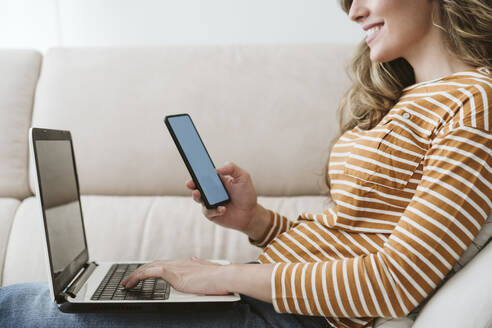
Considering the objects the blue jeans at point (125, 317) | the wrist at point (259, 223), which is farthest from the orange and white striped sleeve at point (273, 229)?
the blue jeans at point (125, 317)

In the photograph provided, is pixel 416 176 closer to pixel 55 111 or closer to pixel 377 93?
Answer: pixel 377 93

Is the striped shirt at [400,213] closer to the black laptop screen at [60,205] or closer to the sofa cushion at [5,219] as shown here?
the black laptop screen at [60,205]

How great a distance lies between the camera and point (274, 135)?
120 cm

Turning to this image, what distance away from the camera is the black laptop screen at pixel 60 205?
27.8 inches

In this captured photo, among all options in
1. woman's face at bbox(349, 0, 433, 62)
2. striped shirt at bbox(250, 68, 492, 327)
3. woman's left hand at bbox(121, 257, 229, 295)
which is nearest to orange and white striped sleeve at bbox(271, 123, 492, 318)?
striped shirt at bbox(250, 68, 492, 327)

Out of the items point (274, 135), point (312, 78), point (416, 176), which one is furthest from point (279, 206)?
point (416, 176)

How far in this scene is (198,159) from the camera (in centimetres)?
81

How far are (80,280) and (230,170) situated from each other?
14.2 inches

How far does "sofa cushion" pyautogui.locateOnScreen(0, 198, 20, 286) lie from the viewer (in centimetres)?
110

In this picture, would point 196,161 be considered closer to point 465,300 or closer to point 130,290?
point 130,290

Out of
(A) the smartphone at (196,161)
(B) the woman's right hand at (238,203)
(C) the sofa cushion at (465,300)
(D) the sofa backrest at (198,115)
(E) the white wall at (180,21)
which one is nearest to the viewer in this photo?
(C) the sofa cushion at (465,300)

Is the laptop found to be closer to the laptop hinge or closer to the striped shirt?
the laptop hinge

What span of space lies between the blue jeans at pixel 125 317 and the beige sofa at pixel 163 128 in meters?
0.41

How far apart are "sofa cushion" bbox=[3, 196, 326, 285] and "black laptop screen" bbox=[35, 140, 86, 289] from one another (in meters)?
0.18
